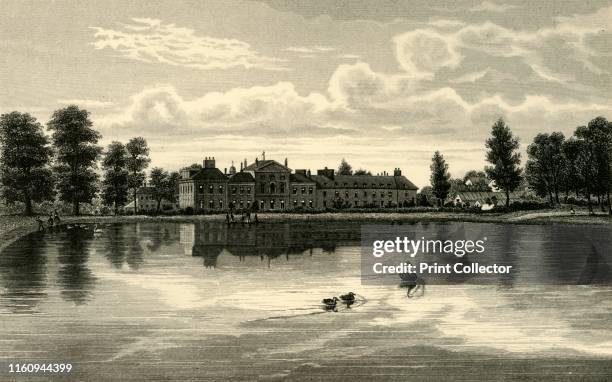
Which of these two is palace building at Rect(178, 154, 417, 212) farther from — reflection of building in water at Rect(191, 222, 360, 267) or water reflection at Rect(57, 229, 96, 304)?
water reflection at Rect(57, 229, 96, 304)

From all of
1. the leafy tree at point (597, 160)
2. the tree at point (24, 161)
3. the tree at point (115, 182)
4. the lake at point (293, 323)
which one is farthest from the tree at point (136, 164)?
the leafy tree at point (597, 160)

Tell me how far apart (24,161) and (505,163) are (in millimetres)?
24607

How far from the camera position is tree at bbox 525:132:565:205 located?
30.1 meters

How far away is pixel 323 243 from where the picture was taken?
1744 centimetres

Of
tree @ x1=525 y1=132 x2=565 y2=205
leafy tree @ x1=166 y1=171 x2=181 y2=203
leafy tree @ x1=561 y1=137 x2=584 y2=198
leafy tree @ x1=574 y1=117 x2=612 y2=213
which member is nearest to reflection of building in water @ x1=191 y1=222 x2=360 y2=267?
leafy tree @ x1=574 y1=117 x2=612 y2=213

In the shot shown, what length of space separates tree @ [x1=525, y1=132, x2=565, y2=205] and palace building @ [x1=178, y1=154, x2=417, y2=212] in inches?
273

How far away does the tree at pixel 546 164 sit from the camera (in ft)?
98.7

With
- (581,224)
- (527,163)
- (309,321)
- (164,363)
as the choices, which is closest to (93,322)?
(164,363)

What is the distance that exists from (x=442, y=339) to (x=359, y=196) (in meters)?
32.4

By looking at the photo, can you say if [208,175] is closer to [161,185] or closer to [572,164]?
[572,164]

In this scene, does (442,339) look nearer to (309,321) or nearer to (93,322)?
(309,321)

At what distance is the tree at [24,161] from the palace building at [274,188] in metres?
4.38

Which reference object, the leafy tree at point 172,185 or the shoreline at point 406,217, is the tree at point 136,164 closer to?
the shoreline at point 406,217

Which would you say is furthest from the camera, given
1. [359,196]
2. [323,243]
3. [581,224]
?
[359,196]
